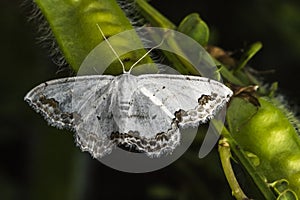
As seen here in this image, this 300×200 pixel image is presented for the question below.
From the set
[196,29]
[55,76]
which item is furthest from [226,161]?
[55,76]

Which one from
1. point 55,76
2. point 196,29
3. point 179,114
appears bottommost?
point 55,76

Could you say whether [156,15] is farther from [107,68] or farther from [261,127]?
[261,127]

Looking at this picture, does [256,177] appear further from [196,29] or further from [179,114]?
[196,29]

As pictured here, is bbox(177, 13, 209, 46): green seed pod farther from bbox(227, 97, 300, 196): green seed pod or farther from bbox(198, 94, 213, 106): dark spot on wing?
bbox(198, 94, 213, 106): dark spot on wing

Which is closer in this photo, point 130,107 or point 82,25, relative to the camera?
point 130,107

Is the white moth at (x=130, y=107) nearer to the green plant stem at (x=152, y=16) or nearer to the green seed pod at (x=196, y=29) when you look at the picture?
the green seed pod at (x=196, y=29)

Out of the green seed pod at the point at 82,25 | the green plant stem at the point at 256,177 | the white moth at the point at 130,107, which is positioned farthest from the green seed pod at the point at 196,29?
the green plant stem at the point at 256,177

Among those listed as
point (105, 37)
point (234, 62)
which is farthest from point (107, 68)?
point (234, 62)
